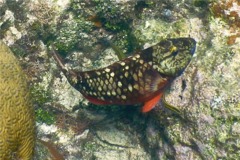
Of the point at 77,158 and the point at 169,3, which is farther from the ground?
the point at 169,3

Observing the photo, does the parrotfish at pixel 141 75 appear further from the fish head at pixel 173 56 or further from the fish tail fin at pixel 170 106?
the fish tail fin at pixel 170 106

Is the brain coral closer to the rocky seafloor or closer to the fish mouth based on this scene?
the rocky seafloor

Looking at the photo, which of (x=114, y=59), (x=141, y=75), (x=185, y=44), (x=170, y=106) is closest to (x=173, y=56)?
(x=185, y=44)

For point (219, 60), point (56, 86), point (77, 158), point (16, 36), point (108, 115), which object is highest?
point (16, 36)

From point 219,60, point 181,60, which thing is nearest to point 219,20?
point 219,60

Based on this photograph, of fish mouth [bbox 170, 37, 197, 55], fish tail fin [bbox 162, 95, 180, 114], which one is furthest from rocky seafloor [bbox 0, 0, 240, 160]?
fish mouth [bbox 170, 37, 197, 55]

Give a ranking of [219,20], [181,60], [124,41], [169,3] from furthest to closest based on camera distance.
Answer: [124,41] → [169,3] → [219,20] → [181,60]

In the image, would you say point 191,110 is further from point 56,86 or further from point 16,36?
point 16,36
